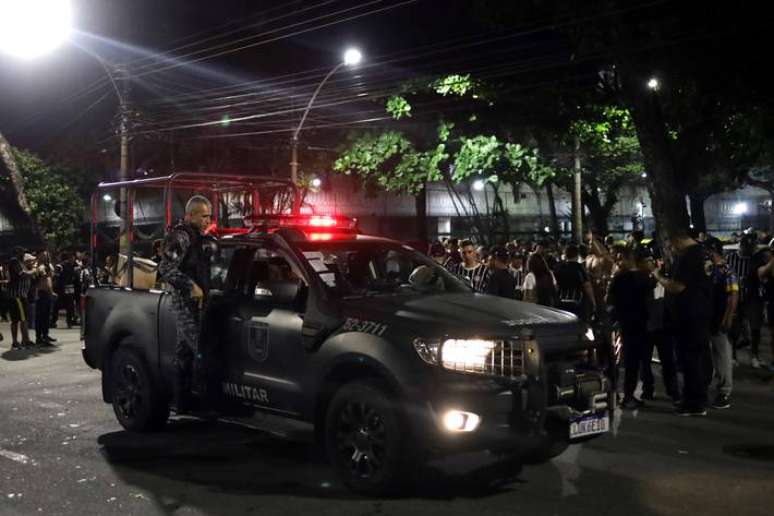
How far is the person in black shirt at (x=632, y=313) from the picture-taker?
8.57m

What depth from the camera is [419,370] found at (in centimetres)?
520

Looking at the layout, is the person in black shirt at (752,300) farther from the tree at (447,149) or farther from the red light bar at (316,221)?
the tree at (447,149)

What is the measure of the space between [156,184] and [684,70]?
9.33 metres

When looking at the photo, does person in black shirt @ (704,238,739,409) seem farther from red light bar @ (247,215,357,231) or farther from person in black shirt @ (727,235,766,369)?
red light bar @ (247,215,357,231)

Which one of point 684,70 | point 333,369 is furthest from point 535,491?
point 684,70

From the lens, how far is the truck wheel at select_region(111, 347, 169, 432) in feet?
24.0

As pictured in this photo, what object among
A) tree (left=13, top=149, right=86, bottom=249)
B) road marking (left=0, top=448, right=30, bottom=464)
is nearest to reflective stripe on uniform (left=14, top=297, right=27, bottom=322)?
road marking (left=0, top=448, right=30, bottom=464)

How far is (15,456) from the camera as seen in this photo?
6.76 m

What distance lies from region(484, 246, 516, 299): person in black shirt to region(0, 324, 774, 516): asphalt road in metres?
1.94

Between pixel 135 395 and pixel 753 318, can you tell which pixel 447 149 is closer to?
pixel 753 318

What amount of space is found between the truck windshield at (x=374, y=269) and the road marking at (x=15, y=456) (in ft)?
9.40

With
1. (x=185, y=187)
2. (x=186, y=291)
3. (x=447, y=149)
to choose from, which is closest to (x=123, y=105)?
(x=447, y=149)

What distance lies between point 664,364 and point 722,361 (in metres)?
0.60

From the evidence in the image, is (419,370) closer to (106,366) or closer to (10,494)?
(10,494)
